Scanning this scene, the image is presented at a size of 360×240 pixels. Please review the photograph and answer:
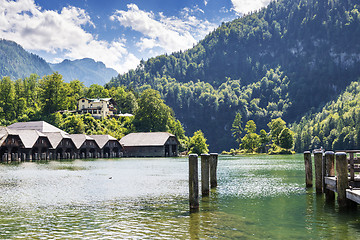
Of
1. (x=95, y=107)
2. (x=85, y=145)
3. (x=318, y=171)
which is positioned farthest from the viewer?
(x=95, y=107)

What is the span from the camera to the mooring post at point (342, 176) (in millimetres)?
17141

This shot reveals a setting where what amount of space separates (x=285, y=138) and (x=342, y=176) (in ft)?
400

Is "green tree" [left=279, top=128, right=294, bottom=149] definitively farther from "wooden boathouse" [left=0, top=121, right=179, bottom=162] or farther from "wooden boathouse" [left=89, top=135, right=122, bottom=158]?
"wooden boathouse" [left=89, top=135, right=122, bottom=158]

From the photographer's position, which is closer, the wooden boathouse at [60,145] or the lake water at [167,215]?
the lake water at [167,215]

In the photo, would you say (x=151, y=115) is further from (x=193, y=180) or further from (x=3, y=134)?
(x=193, y=180)

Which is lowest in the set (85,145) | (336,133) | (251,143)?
(251,143)

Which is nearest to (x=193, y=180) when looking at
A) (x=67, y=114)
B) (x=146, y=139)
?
(x=146, y=139)

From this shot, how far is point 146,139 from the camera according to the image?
404 ft

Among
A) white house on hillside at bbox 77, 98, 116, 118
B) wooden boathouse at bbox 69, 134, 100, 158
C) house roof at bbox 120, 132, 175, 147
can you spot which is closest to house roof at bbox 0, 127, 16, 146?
wooden boathouse at bbox 69, 134, 100, 158

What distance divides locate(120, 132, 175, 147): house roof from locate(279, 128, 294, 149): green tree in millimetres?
40039

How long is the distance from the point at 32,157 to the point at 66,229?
281ft

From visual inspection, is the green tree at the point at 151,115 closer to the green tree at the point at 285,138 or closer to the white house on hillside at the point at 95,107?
the white house on hillside at the point at 95,107

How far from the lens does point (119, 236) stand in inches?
559

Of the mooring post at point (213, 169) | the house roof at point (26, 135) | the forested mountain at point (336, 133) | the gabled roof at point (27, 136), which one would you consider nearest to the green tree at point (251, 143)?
the forested mountain at point (336, 133)
